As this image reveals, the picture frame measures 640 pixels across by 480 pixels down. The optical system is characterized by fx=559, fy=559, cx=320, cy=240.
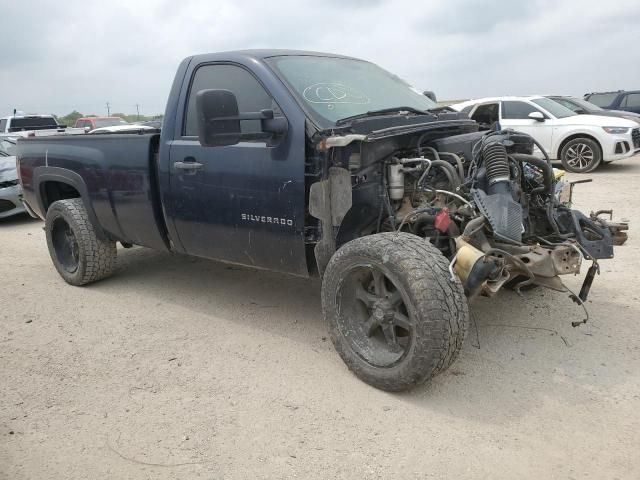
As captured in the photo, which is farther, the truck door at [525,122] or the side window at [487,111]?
the side window at [487,111]

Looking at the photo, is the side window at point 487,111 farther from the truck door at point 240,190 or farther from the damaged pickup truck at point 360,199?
the truck door at point 240,190

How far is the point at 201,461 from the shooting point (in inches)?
106

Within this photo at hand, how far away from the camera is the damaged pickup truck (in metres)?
3.13

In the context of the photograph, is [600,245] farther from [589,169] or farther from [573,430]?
[589,169]

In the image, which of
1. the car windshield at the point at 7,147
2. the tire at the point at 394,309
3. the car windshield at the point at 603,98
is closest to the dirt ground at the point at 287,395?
the tire at the point at 394,309

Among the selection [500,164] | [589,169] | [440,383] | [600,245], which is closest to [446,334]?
[440,383]

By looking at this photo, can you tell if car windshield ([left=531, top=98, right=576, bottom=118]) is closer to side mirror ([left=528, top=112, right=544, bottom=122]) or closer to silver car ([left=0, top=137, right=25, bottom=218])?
side mirror ([left=528, top=112, right=544, bottom=122])

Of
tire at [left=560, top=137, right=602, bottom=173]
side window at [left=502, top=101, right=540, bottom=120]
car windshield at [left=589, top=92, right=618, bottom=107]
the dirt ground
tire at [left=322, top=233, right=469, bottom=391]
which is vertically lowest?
the dirt ground

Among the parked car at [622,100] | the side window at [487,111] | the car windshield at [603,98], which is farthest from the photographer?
the car windshield at [603,98]

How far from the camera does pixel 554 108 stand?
12.3 m

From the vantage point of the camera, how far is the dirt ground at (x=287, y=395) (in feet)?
8.73

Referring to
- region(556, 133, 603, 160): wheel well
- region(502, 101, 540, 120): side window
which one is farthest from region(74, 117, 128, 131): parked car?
region(556, 133, 603, 160): wheel well

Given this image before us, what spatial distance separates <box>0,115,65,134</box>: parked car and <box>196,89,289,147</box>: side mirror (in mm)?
17294

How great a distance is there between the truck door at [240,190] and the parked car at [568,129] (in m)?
8.11
